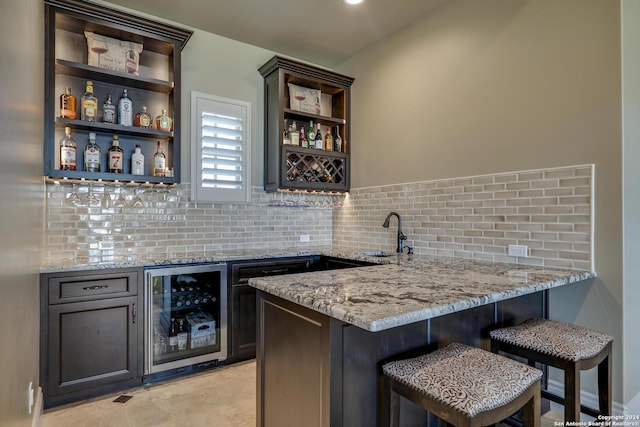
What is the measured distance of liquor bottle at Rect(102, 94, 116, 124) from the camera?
279cm

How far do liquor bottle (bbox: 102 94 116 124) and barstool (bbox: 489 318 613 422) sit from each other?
2.99 metres

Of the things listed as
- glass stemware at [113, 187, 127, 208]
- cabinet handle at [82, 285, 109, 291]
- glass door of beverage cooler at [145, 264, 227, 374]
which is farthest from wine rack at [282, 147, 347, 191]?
cabinet handle at [82, 285, 109, 291]

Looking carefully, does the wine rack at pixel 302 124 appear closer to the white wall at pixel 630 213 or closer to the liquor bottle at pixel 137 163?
the liquor bottle at pixel 137 163

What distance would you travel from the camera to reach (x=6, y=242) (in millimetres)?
1149

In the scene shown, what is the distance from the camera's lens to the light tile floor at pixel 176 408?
7.04 feet

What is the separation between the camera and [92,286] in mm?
2365

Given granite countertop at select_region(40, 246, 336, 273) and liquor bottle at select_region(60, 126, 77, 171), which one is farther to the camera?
liquor bottle at select_region(60, 126, 77, 171)

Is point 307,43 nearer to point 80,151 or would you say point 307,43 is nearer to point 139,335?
point 80,151

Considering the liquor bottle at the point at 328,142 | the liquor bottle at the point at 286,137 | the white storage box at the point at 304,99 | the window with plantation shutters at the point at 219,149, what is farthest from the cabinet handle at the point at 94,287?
the liquor bottle at the point at 328,142

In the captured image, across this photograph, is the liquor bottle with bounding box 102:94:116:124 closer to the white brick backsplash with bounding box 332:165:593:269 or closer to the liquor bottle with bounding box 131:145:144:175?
the liquor bottle with bounding box 131:145:144:175

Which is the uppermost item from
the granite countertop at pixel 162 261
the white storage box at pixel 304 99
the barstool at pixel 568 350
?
the white storage box at pixel 304 99

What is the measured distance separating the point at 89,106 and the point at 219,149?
1070 mm

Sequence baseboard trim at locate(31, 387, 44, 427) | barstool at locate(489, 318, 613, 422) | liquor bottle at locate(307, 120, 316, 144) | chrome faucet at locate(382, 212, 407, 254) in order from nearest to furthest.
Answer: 1. barstool at locate(489, 318, 613, 422)
2. baseboard trim at locate(31, 387, 44, 427)
3. chrome faucet at locate(382, 212, 407, 254)
4. liquor bottle at locate(307, 120, 316, 144)

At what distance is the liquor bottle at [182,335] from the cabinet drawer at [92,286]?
47 cm
